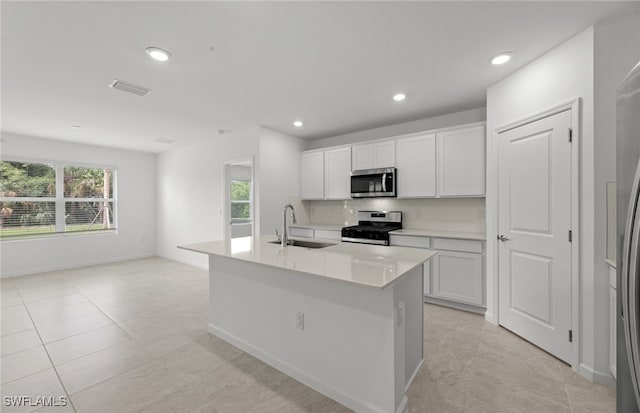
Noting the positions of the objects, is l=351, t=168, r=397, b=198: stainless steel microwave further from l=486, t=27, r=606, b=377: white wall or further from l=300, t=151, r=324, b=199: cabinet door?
l=486, t=27, r=606, b=377: white wall

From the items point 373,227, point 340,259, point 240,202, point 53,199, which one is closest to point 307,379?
point 340,259

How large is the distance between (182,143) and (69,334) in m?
3.97

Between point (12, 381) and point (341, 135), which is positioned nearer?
point (12, 381)

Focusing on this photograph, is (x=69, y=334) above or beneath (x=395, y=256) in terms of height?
beneath

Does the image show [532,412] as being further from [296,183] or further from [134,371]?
[296,183]

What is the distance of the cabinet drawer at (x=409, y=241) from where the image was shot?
11.5ft

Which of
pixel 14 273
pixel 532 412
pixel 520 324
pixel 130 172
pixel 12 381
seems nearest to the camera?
pixel 532 412

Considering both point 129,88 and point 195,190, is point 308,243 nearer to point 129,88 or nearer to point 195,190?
point 129,88

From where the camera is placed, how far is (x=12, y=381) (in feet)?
6.63

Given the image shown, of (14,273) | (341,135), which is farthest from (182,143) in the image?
(14,273)

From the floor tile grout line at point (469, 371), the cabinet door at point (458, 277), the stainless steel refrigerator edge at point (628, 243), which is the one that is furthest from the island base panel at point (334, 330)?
the cabinet door at point (458, 277)

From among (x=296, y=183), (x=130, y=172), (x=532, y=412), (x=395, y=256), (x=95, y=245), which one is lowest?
(x=532, y=412)

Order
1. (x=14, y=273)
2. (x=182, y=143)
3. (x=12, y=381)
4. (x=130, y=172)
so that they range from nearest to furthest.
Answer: (x=12, y=381) < (x=14, y=273) < (x=182, y=143) < (x=130, y=172)

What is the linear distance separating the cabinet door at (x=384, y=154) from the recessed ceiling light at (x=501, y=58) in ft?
5.56
